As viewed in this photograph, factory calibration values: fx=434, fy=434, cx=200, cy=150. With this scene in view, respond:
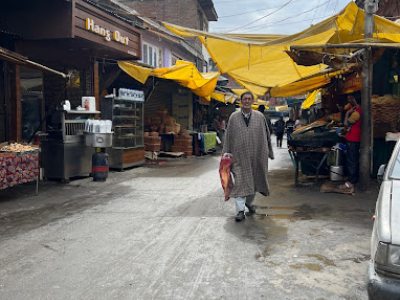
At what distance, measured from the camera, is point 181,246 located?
5223 millimetres

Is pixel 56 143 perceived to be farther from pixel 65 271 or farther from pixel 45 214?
pixel 65 271

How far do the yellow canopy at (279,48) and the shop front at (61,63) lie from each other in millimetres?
2235

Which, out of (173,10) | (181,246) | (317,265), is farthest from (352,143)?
(173,10)

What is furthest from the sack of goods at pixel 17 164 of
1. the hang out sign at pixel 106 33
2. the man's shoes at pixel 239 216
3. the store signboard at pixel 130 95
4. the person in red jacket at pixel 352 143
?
the person in red jacket at pixel 352 143

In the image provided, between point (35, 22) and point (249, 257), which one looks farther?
point (35, 22)

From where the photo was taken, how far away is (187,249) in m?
5.10

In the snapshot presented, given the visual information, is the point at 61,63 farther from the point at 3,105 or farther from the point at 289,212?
the point at 289,212

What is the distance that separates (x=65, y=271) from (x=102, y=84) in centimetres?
1011

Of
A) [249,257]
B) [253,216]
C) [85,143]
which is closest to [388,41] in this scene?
[253,216]

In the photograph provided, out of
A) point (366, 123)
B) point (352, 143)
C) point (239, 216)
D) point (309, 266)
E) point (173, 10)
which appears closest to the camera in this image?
point (309, 266)

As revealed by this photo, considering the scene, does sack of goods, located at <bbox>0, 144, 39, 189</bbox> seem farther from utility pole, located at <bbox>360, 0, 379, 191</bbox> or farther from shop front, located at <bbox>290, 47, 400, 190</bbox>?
utility pole, located at <bbox>360, 0, 379, 191</bbox>

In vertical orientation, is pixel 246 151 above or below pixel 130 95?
below

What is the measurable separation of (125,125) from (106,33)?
10.9 feet

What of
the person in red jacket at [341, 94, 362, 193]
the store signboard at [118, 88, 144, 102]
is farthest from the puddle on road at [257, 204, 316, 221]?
the store signboard at [118, 88, 144, 102]
